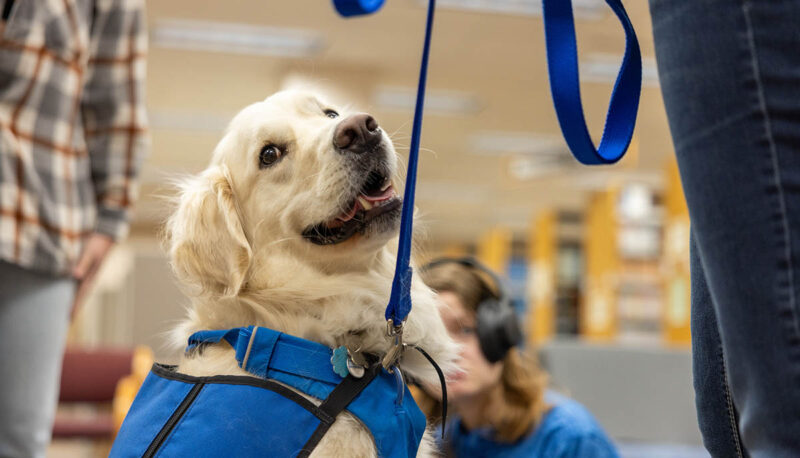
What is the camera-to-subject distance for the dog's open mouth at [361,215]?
4.87 ft

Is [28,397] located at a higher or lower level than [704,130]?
lower

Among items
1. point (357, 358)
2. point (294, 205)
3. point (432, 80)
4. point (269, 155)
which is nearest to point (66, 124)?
point (269, 155)

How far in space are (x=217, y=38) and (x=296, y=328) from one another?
755 centimetres

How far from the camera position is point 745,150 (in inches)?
29.7

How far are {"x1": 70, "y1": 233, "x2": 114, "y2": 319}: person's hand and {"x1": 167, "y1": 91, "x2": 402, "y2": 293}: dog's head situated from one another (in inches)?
14.7

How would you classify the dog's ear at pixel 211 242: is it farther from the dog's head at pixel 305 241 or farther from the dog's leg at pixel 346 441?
the dog's leg at pixel 346 441

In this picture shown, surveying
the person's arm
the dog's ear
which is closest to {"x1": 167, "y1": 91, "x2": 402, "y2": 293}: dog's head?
the dog's ear

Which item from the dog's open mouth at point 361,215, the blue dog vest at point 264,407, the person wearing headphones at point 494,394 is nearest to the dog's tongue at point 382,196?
the dog's open mouth at point 361,215

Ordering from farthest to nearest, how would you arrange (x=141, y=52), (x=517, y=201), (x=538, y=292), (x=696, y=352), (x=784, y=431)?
(x=538, y=292)
(x=517, y=201)
(x=141, y=52)
(x=696, y=352)
(x=784, y=431)

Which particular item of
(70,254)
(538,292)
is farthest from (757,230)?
(538,292)

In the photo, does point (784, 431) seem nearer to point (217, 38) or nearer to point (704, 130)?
point (704, 130)

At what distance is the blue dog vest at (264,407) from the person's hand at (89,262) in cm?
69

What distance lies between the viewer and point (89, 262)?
6.22ft

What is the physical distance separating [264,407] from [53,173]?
0.98m
